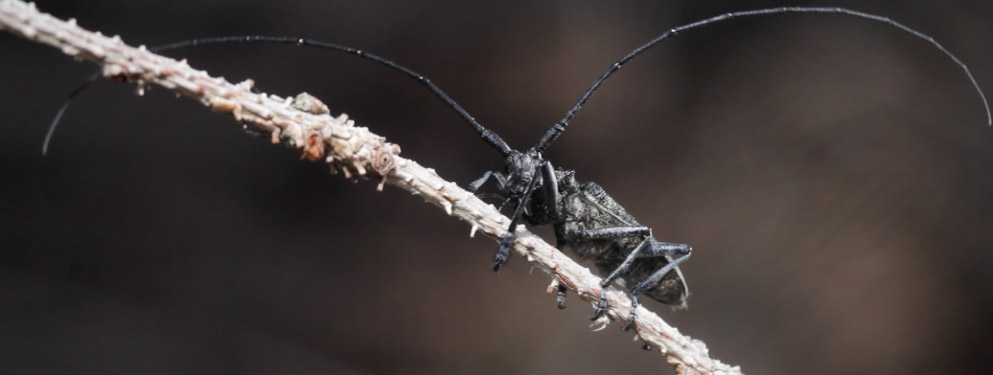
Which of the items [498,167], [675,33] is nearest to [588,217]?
[675,33]

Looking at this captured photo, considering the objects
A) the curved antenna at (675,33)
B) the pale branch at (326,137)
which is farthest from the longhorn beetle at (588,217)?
the pale branch at (326,137)

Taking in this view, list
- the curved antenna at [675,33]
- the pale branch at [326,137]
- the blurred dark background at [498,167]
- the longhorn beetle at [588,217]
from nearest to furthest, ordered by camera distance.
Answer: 1. the pale branch at [326,137]
2. the curved antenna at [675,33]
3. the longhorn beetle at [588,217]
4. the blurred dark background at [498,167]

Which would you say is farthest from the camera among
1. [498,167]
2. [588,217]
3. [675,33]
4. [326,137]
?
[498,167]

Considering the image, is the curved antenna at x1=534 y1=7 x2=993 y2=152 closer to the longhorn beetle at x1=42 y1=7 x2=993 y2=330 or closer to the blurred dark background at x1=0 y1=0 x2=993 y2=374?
the longhorn beetle at x1=42 y1=7 x2=993 y2=330

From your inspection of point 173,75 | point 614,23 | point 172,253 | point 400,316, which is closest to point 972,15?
point 614,23

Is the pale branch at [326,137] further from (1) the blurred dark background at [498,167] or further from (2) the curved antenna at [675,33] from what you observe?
(1) the blurred dark background at [498,167]

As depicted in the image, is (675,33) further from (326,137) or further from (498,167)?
(498,167)

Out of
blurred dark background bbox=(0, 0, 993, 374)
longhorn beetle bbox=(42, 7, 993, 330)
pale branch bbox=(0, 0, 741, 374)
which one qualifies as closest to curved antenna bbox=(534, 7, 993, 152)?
longhorn beetle bbox=(42, 7, 993, 330)
